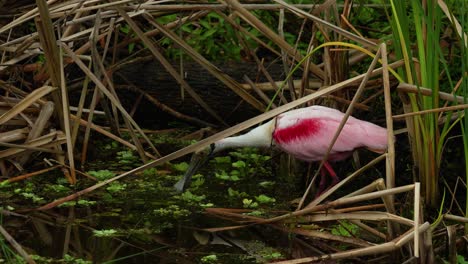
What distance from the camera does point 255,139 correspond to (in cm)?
572

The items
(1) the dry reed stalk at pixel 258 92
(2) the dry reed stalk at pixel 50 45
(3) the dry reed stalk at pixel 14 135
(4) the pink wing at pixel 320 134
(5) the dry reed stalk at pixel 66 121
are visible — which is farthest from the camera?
(1) the dry reed stalk at pixel 258 92

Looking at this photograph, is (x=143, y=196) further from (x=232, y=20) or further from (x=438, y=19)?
(x=438, y=19)

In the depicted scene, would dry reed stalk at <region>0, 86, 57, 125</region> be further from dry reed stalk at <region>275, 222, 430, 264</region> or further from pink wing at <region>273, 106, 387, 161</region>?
dry reed stalk at <region>275, 222, 430, 264</region>

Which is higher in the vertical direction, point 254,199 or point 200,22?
point 200,22

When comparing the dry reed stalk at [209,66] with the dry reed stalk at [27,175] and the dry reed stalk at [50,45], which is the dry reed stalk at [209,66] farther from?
the dry reed stalk at [27,175]

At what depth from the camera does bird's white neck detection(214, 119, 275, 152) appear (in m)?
5.64

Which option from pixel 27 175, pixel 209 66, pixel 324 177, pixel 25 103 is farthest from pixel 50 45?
pixel 324 177

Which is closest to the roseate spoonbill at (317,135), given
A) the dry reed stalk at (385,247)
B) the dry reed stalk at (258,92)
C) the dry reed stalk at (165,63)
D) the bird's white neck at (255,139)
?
the bird's white neck at (255,139)

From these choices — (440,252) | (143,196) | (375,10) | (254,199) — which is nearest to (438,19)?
(440,252)

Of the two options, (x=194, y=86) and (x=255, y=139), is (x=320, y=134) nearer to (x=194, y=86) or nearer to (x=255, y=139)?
(x=255, y=139)

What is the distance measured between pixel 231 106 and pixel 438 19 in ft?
8.71

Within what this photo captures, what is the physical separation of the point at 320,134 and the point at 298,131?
0.45 ft

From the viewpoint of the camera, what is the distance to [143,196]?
5.47m

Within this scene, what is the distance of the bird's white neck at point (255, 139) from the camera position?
5641 mm
